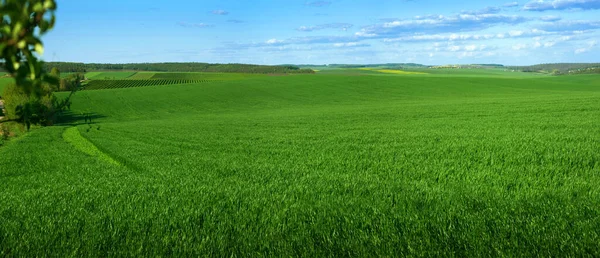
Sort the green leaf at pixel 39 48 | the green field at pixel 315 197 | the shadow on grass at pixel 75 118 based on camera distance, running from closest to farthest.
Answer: the green leaf at pixel 39 48
the green field at pixel 315 197
the shadow on grass at pixel 75 118

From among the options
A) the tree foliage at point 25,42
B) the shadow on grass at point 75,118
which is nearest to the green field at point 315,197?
the tree foliage at point 25,42

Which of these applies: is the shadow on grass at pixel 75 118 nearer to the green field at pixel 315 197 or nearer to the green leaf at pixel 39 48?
the green field at pixel 315 197

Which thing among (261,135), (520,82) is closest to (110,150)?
(261,135)

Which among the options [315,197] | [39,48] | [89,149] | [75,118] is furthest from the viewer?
[75,118]

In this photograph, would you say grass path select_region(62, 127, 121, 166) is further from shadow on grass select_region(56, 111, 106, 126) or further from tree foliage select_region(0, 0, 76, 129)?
shadow on grass select_region(56, 111, 106, 126)

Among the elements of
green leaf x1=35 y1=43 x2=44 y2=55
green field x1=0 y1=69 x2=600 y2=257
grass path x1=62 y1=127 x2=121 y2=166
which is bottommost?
grass path x1=62 y1=127 x2=121 y2=166

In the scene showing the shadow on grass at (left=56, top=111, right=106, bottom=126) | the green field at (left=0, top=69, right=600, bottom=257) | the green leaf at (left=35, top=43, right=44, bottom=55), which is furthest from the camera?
the shadow on grass at (left=56, top=111, right=106, bottom=126)

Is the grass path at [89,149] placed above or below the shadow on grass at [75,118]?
above

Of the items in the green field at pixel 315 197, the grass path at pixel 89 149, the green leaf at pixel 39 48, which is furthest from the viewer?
the grass path at pixel 89 149

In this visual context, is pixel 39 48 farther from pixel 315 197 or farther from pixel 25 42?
pixel 315 197

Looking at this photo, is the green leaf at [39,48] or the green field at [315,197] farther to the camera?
the green field at [315,197]

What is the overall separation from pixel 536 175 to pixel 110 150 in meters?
16.2

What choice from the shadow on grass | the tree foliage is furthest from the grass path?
the shadow on grass

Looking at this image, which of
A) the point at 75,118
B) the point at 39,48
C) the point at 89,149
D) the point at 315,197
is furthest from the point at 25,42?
the point at 75,118
